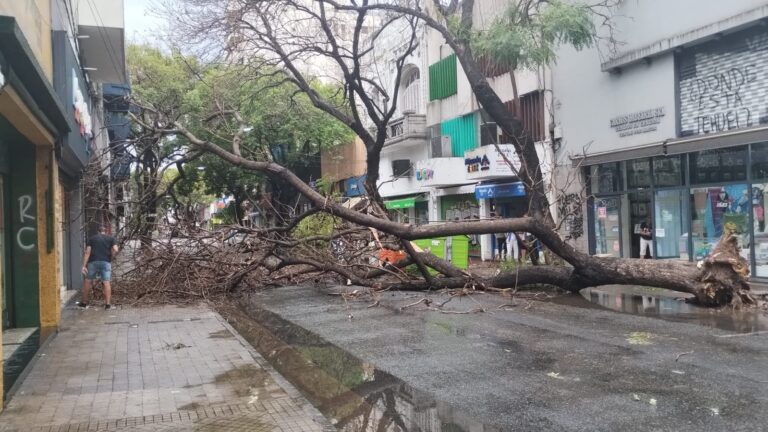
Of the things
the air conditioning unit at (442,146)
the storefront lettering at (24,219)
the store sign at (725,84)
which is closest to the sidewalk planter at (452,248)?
the store sign at (725,84)

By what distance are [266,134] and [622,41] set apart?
52.4 feet

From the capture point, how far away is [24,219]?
855 cm

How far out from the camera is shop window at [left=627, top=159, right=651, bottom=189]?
54.6 feet

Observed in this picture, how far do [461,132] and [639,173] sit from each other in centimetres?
887

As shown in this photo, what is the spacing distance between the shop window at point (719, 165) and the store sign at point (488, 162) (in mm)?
5652

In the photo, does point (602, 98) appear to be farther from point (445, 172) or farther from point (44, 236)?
point (44, 236)

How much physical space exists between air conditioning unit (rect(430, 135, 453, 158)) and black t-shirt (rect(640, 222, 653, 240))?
32.3 feet

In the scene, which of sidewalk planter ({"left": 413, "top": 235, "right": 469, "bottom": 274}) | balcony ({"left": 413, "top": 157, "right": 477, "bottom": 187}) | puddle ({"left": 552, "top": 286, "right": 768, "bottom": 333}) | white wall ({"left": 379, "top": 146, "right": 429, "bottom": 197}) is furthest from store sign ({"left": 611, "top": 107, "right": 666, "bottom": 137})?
white wall ({"left": 379, "top": 146, "right": 429, "bottom": 197})

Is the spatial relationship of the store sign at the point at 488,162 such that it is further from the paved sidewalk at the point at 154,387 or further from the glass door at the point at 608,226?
the paved sidewalk at the point at 154,387

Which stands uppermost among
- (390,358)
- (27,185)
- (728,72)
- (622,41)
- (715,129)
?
(622,41)

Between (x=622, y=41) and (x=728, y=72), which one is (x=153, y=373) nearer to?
(x=728, y=72)

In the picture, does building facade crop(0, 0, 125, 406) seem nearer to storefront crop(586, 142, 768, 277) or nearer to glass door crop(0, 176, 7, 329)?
glass door crop(0, 176, 7, 329)

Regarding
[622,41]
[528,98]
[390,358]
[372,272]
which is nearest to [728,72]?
[622,41]

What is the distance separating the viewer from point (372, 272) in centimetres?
1388
